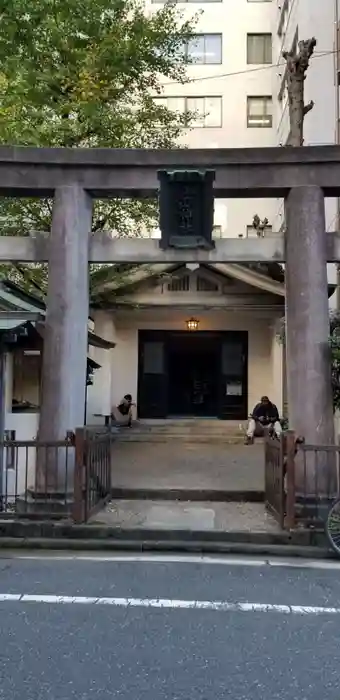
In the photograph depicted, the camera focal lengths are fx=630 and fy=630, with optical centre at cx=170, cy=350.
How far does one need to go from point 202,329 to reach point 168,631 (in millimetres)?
16146

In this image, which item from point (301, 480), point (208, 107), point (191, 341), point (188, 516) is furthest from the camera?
point (208, 107)

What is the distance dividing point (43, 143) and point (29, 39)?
215cm

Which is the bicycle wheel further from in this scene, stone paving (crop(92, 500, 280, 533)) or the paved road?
stone paving (crop(92, 500, 280, 533))

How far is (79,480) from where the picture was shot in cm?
813

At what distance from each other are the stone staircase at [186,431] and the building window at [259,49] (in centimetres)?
2015

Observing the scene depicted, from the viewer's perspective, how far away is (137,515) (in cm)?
891

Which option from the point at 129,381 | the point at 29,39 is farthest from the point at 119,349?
the point at 29,39

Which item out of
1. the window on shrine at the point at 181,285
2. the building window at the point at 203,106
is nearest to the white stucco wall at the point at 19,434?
the window on shrine at the point at 181,285

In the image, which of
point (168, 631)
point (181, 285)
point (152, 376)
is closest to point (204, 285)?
point (181, 285)

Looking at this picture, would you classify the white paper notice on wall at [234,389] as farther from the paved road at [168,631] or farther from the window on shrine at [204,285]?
the paved road at [168,631]

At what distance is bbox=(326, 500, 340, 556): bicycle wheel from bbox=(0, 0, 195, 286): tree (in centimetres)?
1002

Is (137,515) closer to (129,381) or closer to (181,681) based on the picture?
(181,681)

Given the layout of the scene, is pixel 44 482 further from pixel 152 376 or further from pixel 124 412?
pixel 152 376

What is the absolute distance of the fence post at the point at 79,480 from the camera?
8.12 meters
